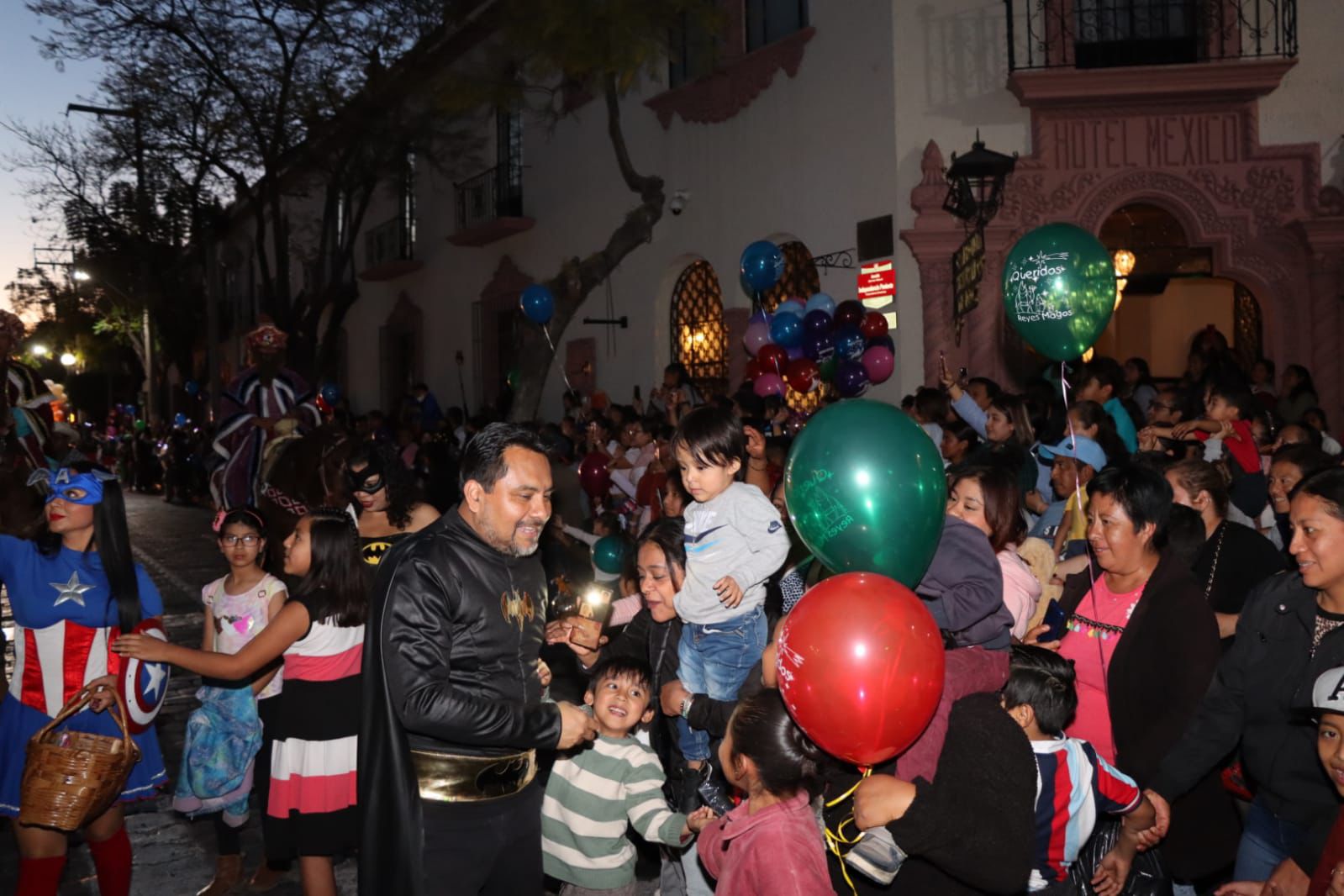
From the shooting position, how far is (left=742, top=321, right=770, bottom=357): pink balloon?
43.5 ft

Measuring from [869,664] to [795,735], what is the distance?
381 mm

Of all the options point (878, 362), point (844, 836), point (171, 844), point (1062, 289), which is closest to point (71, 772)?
point (171, 844)

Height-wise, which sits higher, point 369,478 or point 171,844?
point 369,478

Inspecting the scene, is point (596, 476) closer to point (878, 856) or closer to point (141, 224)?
point (878, 856)

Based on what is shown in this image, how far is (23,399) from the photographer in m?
7.45

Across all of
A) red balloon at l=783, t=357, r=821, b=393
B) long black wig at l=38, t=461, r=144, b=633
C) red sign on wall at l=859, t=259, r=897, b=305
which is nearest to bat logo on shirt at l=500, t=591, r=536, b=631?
long black wig at l=38, t=461, r=144, b=633

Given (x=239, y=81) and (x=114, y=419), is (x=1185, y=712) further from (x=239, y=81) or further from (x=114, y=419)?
(x=114, y=419)

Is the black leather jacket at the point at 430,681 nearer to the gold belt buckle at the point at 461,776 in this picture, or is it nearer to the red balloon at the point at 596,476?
the gold belt buckle at the point at 461,776

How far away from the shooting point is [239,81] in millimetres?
21219

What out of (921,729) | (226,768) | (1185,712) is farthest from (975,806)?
(226,768)

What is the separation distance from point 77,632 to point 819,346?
8636 mm

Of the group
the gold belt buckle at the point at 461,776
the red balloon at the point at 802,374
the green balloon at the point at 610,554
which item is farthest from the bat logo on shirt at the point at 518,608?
the red balloon at the point at 802,374

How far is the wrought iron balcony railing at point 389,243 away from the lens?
27.5 m

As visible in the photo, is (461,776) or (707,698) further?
(707,698)
